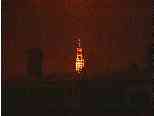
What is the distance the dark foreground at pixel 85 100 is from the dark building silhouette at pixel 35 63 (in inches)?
1.4

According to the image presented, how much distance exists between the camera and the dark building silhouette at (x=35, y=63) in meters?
0.91

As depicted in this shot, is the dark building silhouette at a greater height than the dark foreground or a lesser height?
greater

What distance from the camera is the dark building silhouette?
914 millimetres

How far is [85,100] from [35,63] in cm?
17

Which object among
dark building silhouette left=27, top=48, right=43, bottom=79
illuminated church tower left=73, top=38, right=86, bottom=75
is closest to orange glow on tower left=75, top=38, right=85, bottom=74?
illuminated church tower left=73, top=38, right=86, bottom=75

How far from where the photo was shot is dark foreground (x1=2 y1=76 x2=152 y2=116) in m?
0.90

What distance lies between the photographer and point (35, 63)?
915 millimetres

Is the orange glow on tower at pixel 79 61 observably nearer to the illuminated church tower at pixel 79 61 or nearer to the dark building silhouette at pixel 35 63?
the illuminated church tower at pixel 79 61

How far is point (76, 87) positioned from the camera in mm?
909

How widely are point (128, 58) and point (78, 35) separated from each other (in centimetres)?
15

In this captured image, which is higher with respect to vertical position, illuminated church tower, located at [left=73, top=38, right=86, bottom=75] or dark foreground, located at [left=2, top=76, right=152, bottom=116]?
illuminated church tower, located at [left=73, top=38, right=86, bottom=75]

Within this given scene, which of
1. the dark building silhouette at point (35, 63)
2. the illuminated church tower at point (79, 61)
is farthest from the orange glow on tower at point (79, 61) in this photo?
the dark building silhouette at point (35, 63)

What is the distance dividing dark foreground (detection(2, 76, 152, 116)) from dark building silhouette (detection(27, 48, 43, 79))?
4 centimetres

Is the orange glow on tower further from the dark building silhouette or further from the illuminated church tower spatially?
the dark building silhouette
